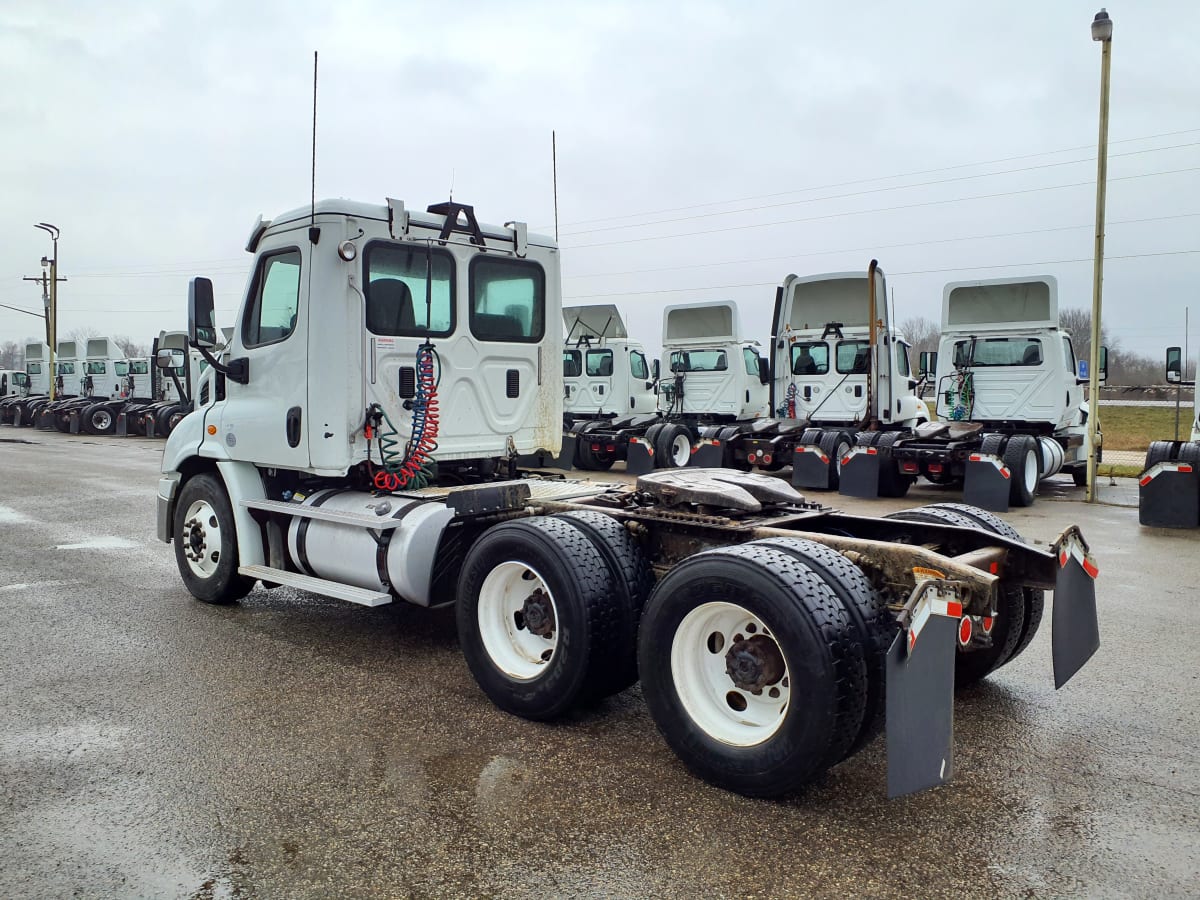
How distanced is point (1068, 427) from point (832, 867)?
13680 mm

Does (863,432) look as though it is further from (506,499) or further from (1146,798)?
(1146,798)

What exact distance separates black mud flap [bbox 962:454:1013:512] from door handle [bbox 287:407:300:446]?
383 inches

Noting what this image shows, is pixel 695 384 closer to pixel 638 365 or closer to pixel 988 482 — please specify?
pixel 638 365

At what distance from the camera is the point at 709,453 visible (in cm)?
1675

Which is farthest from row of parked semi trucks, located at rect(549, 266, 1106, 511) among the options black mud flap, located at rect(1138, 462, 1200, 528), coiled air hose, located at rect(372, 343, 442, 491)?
coiled air hose, located at rect(372, 343, 442, 491)

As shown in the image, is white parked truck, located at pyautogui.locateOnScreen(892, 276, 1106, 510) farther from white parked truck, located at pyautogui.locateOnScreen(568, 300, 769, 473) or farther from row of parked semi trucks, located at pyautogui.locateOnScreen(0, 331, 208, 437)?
row of parked semi trucks, located at pyautogui.locateOnScreen(0, 331, 208, 437)

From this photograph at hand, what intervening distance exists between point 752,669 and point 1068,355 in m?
13.1

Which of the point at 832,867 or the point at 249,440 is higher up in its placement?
the point at 249,440

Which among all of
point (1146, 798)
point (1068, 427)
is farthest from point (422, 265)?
point (1068, 427)

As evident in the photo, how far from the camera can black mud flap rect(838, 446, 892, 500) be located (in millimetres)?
13961

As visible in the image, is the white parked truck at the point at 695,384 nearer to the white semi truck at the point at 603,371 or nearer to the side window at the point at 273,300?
the white semi truck at the point at 603,371

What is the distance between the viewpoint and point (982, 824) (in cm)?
349

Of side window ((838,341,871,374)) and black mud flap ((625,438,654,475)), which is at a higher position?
side window ((838,341,871,374))

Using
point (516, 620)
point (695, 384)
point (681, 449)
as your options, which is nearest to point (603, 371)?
point (695, 384)
